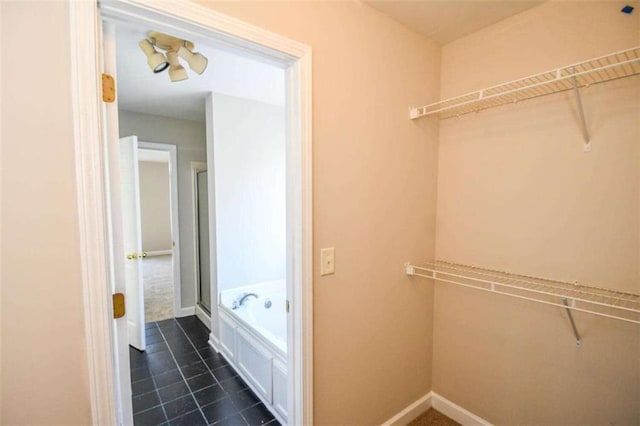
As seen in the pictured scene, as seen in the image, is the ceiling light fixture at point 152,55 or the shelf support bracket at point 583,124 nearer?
the shelf support bracket at point 583,124

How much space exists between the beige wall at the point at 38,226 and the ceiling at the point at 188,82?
1.12 metres

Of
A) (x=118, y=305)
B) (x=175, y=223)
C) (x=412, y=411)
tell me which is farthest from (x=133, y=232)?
(x=412, y=411)

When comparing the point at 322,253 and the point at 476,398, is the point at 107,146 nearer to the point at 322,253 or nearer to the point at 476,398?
the point at 322,253

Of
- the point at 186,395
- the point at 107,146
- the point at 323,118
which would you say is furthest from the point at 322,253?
the point at 186,395

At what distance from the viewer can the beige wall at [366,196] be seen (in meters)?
1.32

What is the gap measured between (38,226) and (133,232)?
2.14m

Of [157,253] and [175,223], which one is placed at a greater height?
[175,223]

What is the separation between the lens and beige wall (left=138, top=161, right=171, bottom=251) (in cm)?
755

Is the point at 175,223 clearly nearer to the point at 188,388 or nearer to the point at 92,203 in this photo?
the point at 188,388

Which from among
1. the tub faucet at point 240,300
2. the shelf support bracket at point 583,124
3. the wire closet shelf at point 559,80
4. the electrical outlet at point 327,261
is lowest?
the tub faucet at point 240,300

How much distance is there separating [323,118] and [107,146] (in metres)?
→ 0.85

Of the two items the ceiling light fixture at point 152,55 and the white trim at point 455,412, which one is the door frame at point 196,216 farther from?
the white trim at point 455,412

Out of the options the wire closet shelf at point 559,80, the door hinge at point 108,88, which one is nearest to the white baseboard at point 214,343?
the door hinge at point 108,88

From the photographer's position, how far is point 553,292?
1.38m
